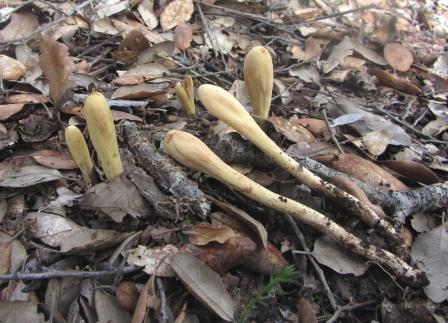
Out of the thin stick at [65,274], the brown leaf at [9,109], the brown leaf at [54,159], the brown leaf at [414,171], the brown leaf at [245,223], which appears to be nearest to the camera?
the thin stick at [65,274]

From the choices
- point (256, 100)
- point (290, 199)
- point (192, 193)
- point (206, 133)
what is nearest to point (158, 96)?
point (206, 133)

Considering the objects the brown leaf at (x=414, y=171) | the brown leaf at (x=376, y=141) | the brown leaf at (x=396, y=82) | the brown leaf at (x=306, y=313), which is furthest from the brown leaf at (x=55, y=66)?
the brown leaf at (x=396, y=82)

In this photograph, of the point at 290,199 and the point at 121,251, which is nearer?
the point at 121,251

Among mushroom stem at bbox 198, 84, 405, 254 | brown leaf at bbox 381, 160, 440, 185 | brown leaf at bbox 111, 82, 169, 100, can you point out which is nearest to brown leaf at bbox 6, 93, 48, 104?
brown leaf at bbox 111, 82, 169, 100

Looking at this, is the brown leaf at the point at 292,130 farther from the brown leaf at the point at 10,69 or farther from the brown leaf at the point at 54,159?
the brown leaf at the point at 10,69

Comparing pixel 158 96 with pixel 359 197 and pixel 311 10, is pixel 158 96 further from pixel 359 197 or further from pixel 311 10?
pixel 311 10

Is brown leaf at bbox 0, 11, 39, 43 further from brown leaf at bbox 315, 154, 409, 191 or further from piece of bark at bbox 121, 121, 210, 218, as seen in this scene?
brown leaf at bbox 315, 154, 409, 191
